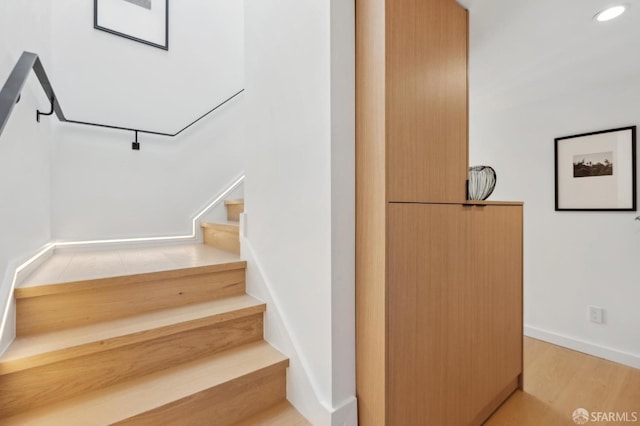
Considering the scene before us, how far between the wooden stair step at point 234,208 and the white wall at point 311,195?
1132mm

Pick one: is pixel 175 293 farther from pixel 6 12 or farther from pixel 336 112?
pixel 6 12

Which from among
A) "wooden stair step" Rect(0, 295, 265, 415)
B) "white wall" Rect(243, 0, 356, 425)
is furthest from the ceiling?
"wooden stair step" Rect(0, 295, 265, 415)

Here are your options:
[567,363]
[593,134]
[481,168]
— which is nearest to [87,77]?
[481,168]

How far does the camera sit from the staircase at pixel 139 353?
3.32 feet

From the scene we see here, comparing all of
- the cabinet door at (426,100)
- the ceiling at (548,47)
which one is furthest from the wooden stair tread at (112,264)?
the ceiling at (548,47)

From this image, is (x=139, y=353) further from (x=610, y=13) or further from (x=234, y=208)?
(x=610, y=13)

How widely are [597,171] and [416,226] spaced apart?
2.07 m

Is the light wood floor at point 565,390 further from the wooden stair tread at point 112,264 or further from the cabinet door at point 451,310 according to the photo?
the wooden stair tread at point 112,264

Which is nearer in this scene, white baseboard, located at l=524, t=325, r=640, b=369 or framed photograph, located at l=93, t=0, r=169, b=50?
white baseboard, located at l=524, t=325, r=640, b=369

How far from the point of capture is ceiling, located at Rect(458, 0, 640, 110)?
143cm

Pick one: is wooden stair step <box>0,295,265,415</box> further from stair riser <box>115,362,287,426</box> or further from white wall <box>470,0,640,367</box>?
white wall <box>470,0,640,367</box>

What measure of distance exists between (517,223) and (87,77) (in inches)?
124

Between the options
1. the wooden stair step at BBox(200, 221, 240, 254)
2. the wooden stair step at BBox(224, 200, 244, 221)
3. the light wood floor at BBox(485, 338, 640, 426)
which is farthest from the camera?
the wooden stair step at BBox(224, 200, 244, 221)

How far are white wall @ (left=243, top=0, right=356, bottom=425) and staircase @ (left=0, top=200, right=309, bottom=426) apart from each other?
6.9 inches
